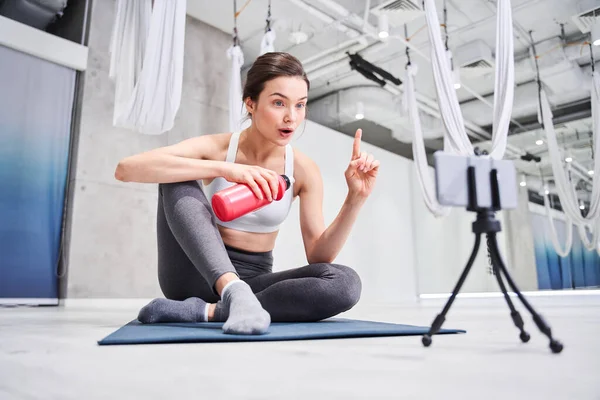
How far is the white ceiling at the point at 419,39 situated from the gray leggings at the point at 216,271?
10.3 ft

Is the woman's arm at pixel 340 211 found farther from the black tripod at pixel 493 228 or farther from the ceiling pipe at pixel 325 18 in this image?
the ceiling pipe at pixel 325 18

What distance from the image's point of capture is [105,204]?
11.9 ft

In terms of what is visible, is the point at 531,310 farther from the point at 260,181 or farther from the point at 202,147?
the point at 202,147

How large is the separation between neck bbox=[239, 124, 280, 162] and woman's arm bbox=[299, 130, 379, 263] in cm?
10

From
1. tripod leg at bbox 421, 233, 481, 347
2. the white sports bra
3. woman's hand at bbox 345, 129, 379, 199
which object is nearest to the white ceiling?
the white sports bra

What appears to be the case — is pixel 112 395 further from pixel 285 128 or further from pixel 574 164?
pixel 574 164

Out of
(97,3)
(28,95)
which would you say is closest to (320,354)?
(28,95)

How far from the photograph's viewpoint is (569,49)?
463cm

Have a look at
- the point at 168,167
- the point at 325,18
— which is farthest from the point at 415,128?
the point at 168,167

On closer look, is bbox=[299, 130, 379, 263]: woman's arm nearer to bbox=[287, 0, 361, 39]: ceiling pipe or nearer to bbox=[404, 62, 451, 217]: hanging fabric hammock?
bbox=[404, 62, 451, 217]: hanging fabric hammock

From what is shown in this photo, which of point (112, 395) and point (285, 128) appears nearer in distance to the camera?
point (112, 395)

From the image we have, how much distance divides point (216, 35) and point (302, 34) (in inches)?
38.7

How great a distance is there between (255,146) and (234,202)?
375mm

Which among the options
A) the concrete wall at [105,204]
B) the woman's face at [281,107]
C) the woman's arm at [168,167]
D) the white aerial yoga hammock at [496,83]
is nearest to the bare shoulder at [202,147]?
the woman's arm at [168,167]
